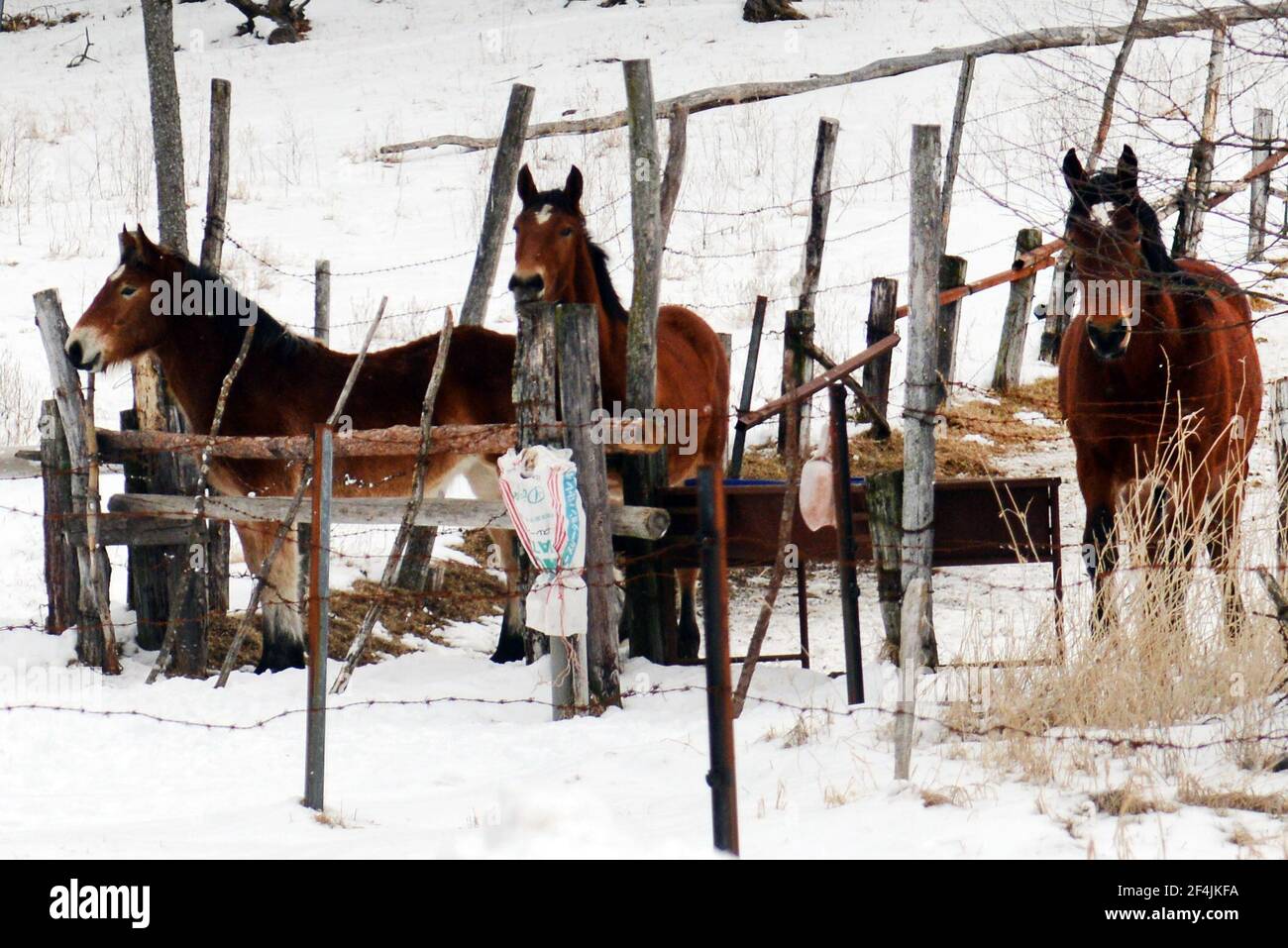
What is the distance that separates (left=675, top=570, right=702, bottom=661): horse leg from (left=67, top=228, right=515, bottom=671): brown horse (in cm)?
100

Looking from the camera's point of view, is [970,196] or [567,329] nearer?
[567,329]

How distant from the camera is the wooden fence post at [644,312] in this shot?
22.0 ft

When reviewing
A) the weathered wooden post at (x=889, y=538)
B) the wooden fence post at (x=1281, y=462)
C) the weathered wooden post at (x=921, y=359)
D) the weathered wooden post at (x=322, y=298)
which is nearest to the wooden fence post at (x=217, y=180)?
the weathered wooden post at (x=322, y=298)

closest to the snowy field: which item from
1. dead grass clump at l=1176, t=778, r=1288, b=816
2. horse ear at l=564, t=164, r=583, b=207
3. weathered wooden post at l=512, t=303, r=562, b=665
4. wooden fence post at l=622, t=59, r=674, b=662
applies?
dead grass clump at l=1176, t=778, r=1288, b=816

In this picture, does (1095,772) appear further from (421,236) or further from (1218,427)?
(421,236)

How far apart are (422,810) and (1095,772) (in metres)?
2.26

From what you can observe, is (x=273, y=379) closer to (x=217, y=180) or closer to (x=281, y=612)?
(x=281, y=612)

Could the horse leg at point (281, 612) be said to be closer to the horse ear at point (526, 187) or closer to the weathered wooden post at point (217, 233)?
the weathered wooden post at point (217, 233)

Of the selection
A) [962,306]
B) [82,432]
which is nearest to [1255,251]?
[82,432]

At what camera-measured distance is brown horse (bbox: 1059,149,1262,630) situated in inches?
227

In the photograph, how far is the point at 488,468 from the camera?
8094 mm

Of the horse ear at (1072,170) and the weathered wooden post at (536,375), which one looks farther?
the weathered wooden post at (536,375)

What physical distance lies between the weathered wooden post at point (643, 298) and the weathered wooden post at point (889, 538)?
1174mm

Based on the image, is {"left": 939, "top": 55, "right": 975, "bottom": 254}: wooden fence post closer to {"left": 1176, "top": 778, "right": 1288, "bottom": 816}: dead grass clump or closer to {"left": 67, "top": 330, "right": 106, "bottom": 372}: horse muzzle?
{"left": 67, "top": 330, "right": 106, "bottom": 372}: horse muzzle
